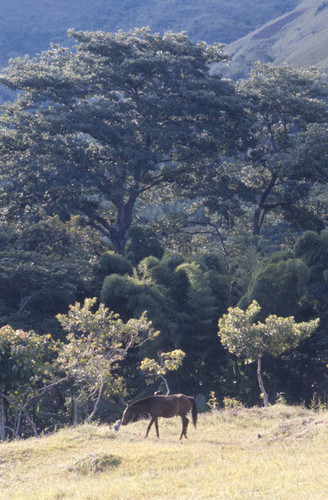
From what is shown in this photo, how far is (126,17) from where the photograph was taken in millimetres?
181000

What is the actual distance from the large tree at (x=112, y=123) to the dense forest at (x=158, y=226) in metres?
0.08

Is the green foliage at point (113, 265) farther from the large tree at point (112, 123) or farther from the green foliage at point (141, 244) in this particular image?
the large tree at point (112, 123)

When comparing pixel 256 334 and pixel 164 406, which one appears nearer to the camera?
pixel 164 406

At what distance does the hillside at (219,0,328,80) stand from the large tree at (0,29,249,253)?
74.8m

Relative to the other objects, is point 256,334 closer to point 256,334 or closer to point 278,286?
point 256,334

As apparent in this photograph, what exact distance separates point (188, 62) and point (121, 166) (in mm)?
6048

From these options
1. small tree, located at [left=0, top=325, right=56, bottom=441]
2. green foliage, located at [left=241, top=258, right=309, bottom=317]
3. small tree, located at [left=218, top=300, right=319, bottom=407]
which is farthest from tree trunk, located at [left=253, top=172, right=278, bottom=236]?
small tree, located at [left=0, top=325, right=56, bottom=441]

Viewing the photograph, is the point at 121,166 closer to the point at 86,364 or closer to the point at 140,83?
the point at 140,83

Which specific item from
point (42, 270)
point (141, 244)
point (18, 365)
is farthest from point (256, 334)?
point (141, 244)

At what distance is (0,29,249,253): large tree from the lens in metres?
27.0

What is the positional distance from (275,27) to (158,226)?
459 ft

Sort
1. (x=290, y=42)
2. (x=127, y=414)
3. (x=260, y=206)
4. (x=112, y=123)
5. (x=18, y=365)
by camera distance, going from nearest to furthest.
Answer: (x=127, y=414) < (x=18, y=365) < (x=112, y=123) < (x=260, y=206) < (x=290, y=42)

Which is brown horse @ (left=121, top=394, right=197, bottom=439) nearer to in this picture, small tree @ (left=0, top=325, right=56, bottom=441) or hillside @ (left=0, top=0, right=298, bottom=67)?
small tree @ (left=0, top=325, right=56, bottom=441)

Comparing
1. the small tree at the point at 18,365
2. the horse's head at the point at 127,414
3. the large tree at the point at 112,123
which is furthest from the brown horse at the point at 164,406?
the large tree at the point at 112,123
